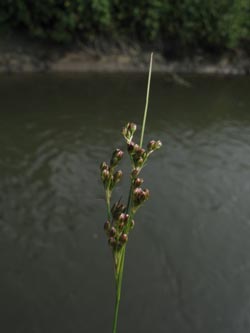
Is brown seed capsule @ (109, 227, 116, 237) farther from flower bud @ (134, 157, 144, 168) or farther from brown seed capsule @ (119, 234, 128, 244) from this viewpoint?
flower bud @ (134, 157, 144, 168)

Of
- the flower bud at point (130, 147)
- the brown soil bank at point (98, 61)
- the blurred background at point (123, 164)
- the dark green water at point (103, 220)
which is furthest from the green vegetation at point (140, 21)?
the flower bud at point (130, 147)

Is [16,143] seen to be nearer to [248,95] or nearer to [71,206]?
[71,206]

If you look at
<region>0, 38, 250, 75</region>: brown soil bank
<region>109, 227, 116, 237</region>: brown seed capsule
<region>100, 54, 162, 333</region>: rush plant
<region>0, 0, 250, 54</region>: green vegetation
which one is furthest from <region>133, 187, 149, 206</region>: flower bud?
<region>0, 0, 250, 54</region>: green vegetation

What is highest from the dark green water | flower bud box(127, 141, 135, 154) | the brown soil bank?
flower bud box(127, 141, 135, 154)

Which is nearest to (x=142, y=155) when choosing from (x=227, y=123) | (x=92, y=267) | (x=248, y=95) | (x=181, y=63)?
(x=92, y=267)

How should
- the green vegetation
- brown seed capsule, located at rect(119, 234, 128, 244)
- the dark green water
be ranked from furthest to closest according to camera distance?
the green vegetation, the dark green water, brown seed capsule, located at rect(119, 234, 128, 244)

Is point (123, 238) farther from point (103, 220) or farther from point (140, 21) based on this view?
point (140, 21)
